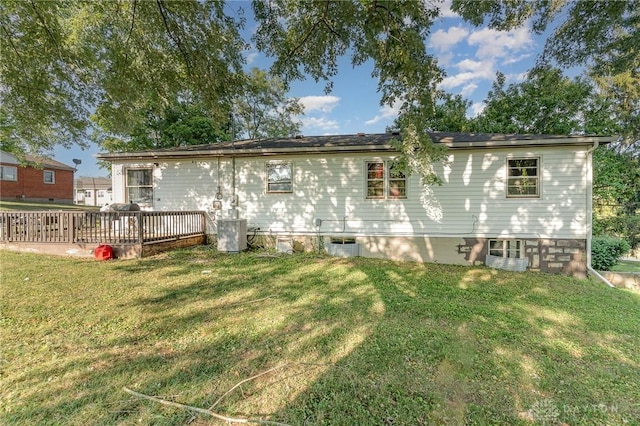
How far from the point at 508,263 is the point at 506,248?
2.25 feet

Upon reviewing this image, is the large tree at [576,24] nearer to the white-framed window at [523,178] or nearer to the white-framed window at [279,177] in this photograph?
the white-framed window at [523,178]

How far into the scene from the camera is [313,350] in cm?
306

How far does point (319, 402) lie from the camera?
2273mm

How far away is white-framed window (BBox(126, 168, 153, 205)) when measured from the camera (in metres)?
9.51

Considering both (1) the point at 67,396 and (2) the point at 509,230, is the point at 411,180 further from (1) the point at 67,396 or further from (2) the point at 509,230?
(1) the point at 67,396

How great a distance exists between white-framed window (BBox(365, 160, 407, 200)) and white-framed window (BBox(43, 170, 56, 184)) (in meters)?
30.9

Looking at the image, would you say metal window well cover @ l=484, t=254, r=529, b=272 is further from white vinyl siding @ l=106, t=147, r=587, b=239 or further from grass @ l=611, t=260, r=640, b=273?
grass @ l=611, t=260, r=640, b=273

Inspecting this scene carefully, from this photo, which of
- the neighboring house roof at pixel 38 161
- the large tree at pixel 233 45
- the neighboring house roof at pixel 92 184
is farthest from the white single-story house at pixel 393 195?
the neighboring house roof at pixel 92 184

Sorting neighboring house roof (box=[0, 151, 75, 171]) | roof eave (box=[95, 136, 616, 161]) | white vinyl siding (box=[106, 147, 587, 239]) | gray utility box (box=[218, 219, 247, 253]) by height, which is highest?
neighboring house roof (box=[0, 151, 75, 171])

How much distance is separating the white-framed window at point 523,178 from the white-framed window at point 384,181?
2798 millimetres

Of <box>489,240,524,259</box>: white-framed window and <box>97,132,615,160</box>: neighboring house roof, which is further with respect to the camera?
<box>489,240,524,259</box>: white-framed window

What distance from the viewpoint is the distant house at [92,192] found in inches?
1773

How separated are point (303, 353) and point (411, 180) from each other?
6.26m

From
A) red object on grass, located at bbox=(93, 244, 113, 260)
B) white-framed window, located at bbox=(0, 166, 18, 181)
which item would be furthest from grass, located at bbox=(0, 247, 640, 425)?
white-framed window, located at bbox=(0, 166, 18, 181)
